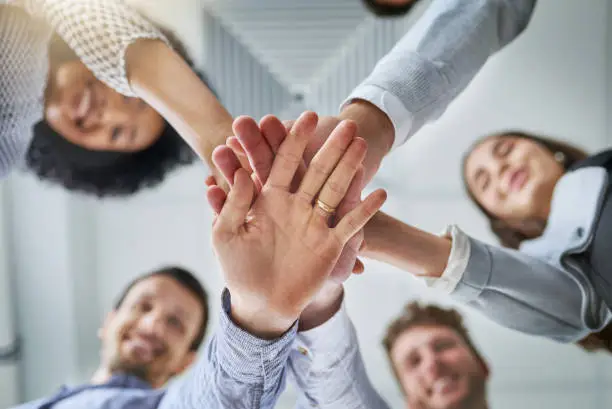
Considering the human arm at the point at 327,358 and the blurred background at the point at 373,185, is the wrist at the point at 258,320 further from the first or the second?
the blurred background at the point at 373,185

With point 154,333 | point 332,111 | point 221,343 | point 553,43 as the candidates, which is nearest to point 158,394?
point 154,333

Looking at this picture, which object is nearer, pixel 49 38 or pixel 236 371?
pixel 236 371

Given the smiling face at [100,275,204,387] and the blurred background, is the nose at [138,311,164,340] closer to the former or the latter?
the smiling face at [100,275,204,387]

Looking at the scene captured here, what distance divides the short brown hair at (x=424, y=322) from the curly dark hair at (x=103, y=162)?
0.80m

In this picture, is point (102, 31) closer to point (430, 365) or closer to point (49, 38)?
point (49, 38)

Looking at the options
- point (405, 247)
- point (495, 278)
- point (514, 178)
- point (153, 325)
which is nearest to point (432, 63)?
point (405, 247)

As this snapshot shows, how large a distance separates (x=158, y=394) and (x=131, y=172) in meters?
0.65

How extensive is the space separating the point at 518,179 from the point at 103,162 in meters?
1.18

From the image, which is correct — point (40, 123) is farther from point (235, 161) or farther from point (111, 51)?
point (235, 161)

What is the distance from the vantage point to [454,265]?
108 centimetres

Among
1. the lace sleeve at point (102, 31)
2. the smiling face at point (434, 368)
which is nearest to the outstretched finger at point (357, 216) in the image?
the lace sleeve at point (102, 31)

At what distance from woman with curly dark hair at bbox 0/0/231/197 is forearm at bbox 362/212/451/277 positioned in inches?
12.6

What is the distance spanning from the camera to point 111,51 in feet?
3.26

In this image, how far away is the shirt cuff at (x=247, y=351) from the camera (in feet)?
2.55
